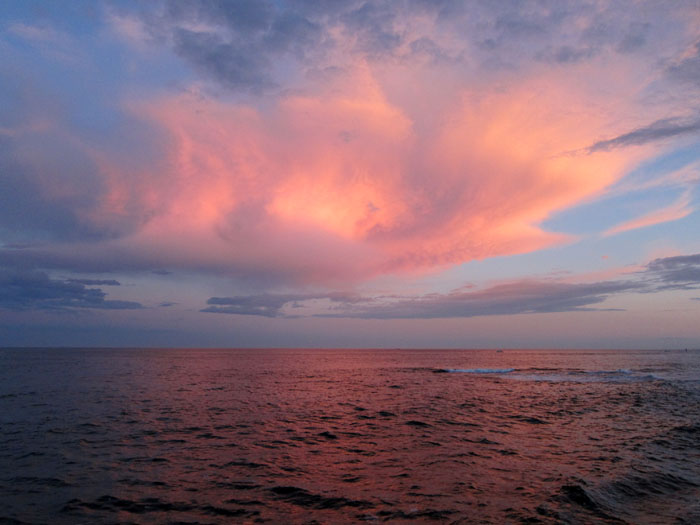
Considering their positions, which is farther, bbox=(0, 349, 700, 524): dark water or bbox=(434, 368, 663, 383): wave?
bbox=(434, 368, 663, 383): wave

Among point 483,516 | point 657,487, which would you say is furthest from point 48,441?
point 657,487

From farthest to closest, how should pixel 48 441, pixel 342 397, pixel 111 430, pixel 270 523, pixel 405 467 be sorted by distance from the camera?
1. pixel 342 397
2. pixel 111 430
3. pixel 48 441
4. pixel 405 467
5. pixel 270 523

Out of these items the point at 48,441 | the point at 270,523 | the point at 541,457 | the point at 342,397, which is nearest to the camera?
the point at 270,523

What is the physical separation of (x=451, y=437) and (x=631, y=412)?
17406mm

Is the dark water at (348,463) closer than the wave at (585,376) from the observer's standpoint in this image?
Yes

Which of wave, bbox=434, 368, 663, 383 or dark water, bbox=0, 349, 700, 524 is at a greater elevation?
dark water, bbox=0, 349, 700, 524

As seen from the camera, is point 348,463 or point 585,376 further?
point 585,376

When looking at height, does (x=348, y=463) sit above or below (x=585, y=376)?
above

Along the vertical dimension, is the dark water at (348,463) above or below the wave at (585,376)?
above

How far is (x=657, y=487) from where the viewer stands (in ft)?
45.6

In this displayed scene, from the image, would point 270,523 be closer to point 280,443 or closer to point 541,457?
point 280,443

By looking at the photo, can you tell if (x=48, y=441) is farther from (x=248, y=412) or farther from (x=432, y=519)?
(x=432, y=519)

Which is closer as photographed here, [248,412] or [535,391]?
[248,412]

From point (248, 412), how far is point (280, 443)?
10.3 meters
